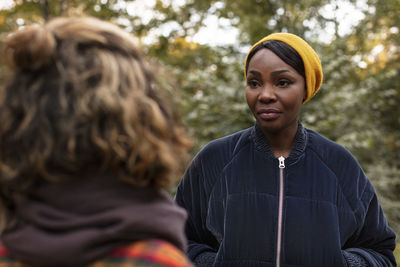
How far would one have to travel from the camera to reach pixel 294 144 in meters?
2.43

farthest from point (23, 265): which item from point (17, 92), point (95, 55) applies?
point (95, 55)

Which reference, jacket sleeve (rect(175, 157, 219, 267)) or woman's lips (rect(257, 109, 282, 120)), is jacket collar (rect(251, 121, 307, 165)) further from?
jacket sleeve (rect(175, 157, 219, 267))

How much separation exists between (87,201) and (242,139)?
1.52m

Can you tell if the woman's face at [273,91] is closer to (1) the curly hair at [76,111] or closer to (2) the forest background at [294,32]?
(1) the curly hair at [76,111]

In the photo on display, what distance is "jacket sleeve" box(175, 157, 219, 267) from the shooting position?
2.47m

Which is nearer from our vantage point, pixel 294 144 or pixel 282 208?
pixel 282 208

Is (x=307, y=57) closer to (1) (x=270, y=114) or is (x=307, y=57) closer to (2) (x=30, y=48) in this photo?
(1) (x=270, y=114)

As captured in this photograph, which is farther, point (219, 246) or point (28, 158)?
point (219, 246)

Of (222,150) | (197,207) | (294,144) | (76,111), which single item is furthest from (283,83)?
(76,111)

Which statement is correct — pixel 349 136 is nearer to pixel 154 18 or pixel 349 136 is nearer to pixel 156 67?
pixel 154 18

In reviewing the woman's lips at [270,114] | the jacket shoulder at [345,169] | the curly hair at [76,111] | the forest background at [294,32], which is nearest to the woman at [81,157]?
the curly hair at [76,111]

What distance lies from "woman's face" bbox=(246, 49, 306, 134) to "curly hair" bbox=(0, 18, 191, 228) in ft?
3.97

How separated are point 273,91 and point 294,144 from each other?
0.30 metres

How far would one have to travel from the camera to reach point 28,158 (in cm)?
114
